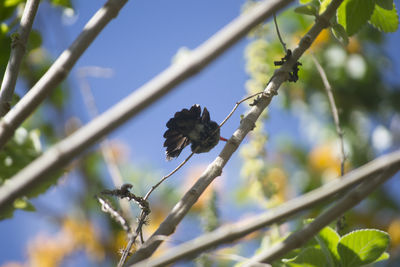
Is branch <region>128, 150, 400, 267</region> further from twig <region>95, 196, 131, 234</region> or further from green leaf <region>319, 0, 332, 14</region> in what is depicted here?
green leaf <region>319, 0, 332, 14</region>

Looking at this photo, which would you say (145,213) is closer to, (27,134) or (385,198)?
(27,134)

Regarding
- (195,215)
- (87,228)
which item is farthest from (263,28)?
(87,228)

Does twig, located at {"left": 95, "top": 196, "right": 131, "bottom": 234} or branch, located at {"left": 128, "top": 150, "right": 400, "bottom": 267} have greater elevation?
twig, located at {"left": 95, "top": 196, "right": 131, "bottom": 234}

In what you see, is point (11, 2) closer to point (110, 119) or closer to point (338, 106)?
point (110, 119)

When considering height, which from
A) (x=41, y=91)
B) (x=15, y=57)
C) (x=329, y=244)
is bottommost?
(x=329, y=244)

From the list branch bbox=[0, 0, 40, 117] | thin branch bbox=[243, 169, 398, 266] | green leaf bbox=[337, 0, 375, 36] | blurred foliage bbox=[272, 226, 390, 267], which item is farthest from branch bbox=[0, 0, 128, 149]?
green leaf bbox=[337, 0, 375, 36]

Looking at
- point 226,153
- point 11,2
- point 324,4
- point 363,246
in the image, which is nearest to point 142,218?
point 226,153

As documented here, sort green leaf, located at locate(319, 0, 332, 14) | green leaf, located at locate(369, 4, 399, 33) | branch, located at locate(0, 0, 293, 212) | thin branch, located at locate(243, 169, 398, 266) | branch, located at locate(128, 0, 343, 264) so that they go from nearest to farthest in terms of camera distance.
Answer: branch, located at locate(0, 0, 293, 212) < thin branch, located at locate(243, 169, 398, 266) < branch, located at locate(128, 0, 343, 264) < green leaf, located at locate(319, 0, 332, 14) < green leaf, located at locate(369, 4, 399, 33)
